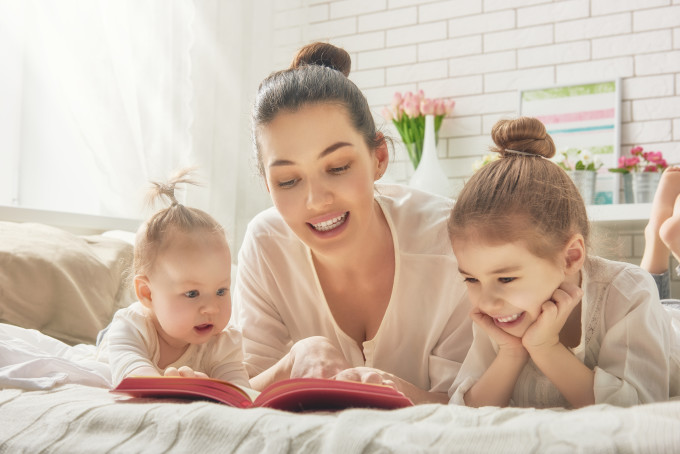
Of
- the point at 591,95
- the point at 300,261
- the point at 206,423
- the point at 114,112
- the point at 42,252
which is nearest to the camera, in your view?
the point at 206,423

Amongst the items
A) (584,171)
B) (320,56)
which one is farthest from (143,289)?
(584,171)

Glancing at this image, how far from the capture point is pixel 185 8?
354cm

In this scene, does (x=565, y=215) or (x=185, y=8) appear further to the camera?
(x=185, y=8)

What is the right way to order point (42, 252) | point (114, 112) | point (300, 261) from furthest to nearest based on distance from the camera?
point (114, 112) → point (42, 252) → point (300, 261)

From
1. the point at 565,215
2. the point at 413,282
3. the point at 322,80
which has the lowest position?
the point at 413,282

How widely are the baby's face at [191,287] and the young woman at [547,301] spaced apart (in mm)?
535

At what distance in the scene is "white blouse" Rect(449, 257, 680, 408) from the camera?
1294 mm

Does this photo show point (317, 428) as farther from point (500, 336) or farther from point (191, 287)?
point (191, 287)

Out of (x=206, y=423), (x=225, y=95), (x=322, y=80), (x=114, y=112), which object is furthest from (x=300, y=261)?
(x=225, y=95)

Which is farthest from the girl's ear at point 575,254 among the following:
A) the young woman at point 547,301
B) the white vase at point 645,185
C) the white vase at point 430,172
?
the white vase at point 430,172

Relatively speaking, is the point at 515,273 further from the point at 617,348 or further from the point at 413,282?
the point at 413,282

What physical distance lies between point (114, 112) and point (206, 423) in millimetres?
2494

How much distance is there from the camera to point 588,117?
139 inches

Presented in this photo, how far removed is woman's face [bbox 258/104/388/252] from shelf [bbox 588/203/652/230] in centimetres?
169
